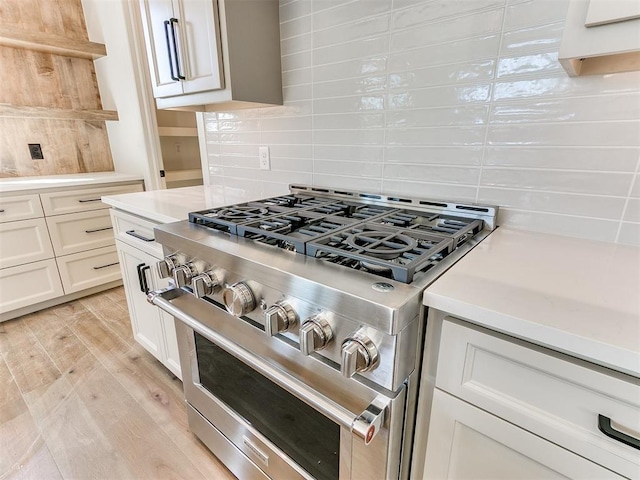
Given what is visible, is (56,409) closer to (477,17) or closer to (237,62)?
(237,62)

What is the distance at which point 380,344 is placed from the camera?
563 mm

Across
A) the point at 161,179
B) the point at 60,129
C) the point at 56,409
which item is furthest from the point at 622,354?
the point at 60,129

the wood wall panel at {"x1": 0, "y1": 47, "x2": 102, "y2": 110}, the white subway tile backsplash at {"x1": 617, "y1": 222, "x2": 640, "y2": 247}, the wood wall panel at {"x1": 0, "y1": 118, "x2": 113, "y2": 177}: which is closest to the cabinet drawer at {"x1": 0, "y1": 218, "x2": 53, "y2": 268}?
the wood wall panel at {"x1": 0, "y1": 118, "x2": 113, "y2": 177}

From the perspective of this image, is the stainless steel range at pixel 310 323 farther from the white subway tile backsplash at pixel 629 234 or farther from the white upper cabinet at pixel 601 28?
the white upper cabinet at pixel 601 28

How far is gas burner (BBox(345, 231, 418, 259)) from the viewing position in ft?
2.17

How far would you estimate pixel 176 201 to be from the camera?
1.41 metres

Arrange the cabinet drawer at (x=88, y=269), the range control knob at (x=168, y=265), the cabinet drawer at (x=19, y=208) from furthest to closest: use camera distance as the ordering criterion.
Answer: the cabinet drawer at (x=88, y=269)
the cabinet drawer at (x=19, y=208)
the range control knob at (x=168, y=265)

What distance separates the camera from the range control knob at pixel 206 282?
817 millimetres

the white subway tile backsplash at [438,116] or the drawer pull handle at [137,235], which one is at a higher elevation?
the white subway tile backsplash at [438,116]

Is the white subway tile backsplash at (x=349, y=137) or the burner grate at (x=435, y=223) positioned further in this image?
the white subway tile backsplash at (x=349, y=137)

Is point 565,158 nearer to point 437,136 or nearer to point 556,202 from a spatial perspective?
point 556,202

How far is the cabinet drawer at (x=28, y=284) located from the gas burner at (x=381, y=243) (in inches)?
96.0

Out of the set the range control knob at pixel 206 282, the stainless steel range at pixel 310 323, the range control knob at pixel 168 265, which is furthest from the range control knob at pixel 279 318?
the range control knob at pixel 168 265

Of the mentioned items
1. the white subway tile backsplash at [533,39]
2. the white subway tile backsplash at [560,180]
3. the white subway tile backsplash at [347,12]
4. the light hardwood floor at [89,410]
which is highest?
the white subway tile backsplash at [347,12]
